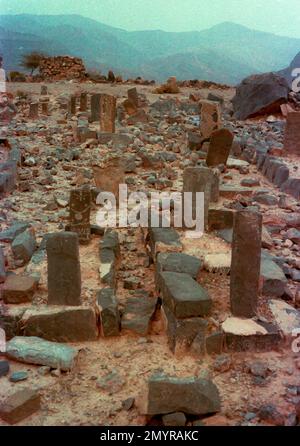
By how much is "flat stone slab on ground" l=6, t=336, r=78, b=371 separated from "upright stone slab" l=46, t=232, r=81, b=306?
61 cm

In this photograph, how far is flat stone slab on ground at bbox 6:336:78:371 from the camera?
4660 mm

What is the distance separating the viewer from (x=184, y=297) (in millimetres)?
4980

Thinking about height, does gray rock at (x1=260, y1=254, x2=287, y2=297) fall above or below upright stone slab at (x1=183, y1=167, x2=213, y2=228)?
below

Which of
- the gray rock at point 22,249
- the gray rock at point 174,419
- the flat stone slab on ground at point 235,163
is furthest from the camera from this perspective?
the flat stone slab on ground at point 235,163

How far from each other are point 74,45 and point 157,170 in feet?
256

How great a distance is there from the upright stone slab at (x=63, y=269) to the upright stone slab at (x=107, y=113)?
28.7ft

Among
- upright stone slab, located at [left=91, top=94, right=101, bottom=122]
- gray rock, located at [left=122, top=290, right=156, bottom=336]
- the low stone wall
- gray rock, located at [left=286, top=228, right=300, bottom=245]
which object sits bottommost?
gray rock, located at [left=122, top=290, right=156, bottom=336]

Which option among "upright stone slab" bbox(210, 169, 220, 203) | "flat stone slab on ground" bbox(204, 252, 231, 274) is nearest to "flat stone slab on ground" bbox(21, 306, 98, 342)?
"flat stone slab on ground" bbox(204, 252, 231, 274)

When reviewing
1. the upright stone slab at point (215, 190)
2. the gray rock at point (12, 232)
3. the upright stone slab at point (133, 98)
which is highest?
the upright stone slab at point (133, 98)

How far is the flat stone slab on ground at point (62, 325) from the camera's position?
203 inches

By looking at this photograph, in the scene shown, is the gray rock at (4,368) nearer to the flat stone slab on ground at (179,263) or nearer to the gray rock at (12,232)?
the flat stone slab on ground at (179,263)

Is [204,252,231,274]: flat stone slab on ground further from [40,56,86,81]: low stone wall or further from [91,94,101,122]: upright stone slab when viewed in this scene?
[40,56,86,81]: low stone wall

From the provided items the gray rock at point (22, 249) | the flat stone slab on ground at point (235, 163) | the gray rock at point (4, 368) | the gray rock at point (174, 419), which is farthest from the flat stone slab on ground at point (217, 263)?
the flat stone slab on ground at point (235, 163)

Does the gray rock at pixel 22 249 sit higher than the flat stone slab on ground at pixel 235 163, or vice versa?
the flat stone slab on ground at pixel 235 163
